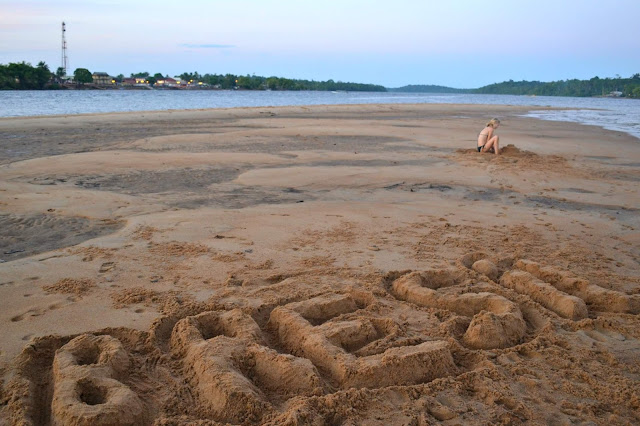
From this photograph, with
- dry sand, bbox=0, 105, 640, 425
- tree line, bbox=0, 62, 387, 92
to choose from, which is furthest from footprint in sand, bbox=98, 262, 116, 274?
tree line, bbox=0, 62, 387, 92

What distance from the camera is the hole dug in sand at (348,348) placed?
276 cm

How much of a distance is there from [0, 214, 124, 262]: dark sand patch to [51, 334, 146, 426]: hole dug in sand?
1974mm

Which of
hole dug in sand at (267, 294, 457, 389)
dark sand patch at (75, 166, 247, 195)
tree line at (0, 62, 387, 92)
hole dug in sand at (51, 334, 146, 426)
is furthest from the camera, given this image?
tree line at (0, 62, 387, 92)

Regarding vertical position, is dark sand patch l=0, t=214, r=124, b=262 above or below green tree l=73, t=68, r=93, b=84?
below

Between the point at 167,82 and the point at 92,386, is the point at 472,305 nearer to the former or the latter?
the point at 92,386

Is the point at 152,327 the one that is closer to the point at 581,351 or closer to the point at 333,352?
the point at 333,352

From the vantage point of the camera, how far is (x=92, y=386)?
2.53m

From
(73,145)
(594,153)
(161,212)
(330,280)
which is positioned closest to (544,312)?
(330,280)

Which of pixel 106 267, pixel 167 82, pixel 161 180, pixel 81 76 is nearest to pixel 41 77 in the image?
pixel 81 76

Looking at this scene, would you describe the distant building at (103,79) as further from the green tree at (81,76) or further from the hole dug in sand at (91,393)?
the hole dug in sand at (91,393)

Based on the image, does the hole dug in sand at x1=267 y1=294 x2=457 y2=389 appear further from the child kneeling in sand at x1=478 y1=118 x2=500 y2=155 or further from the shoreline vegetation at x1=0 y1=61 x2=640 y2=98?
the shoreline vegetation at x1=0 y1=61 x2=640 y2=98

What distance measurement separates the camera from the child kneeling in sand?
11320 millimetres

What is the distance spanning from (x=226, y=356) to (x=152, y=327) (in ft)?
2.10

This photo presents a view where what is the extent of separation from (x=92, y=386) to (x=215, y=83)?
134m
